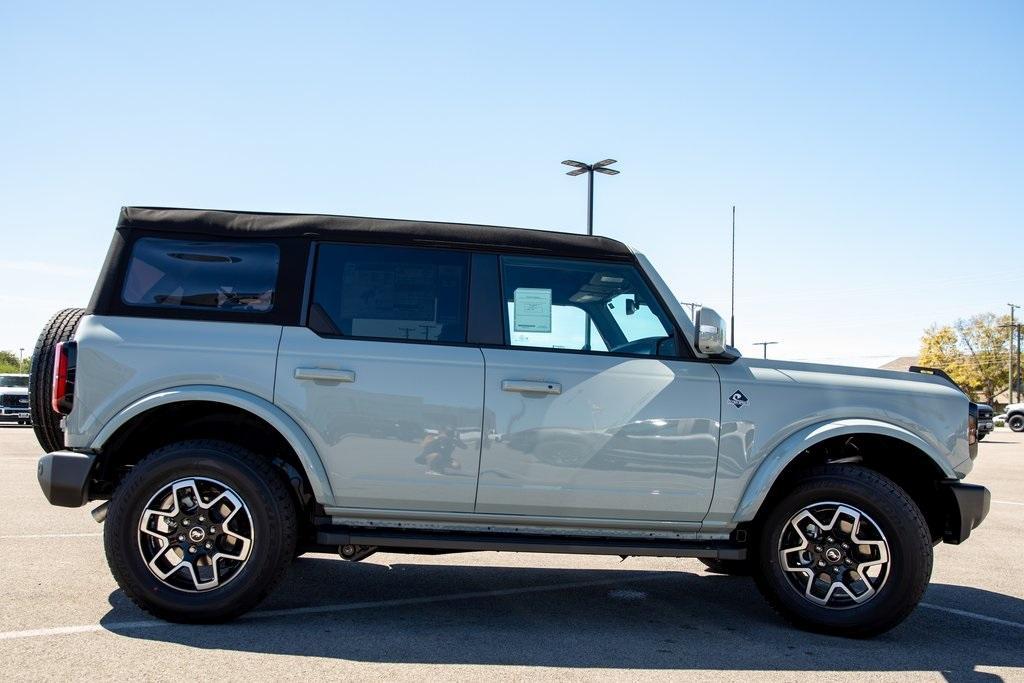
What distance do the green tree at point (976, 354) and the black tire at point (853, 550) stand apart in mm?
86119

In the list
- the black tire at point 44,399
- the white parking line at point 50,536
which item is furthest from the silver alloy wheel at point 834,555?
the white parking line at point 50,536

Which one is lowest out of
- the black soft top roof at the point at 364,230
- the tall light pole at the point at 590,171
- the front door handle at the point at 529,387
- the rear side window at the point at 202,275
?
the front door handle at the point at 529,387

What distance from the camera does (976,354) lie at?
8462 cm

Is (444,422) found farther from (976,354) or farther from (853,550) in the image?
(976,354)

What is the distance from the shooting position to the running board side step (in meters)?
4.55

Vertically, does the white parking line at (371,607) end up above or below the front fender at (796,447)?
below

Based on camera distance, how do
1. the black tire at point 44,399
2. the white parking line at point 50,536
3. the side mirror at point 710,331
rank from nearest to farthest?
the side mirror at point 710,331, the black tire at point 44,399, the white parking line at point 50,536

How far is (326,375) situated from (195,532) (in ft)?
3.25

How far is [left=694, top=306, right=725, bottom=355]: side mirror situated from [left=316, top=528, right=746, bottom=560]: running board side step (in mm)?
1016

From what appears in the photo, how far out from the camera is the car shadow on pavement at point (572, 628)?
4094 mm

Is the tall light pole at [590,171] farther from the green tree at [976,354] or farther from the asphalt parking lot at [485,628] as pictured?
the green tree at [976,354]

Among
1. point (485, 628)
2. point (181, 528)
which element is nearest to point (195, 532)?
point (181, 528)

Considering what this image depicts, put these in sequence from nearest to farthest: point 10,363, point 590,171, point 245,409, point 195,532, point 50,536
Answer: point 195,532 → point 245,409 → point 50,536 → point 590,171 → point 10,363

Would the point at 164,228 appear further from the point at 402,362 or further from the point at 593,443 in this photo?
the point at 593,443
